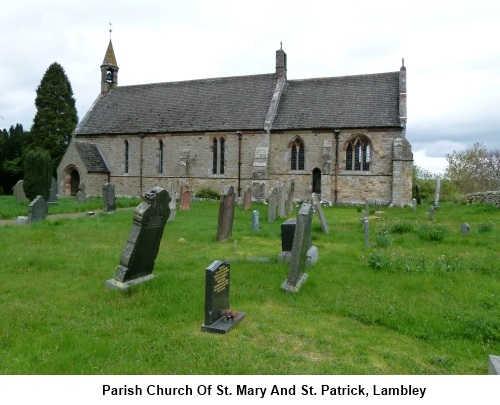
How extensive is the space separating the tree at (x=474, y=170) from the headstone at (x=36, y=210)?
36.0 metres

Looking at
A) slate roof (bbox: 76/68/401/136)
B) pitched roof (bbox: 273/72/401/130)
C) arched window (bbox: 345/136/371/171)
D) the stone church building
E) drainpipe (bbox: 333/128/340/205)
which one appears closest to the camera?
the stone church building

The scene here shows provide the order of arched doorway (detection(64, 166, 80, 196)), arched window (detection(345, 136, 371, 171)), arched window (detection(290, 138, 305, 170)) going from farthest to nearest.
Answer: arched doorway (detection(64, 166, 80, 196))
arched window (detection(290, 138, 305, 170))
arched window (detection(345, 136, 371, 171))

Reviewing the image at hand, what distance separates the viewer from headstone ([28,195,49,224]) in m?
14.1

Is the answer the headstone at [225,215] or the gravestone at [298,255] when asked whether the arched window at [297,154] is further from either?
the gravestone at [298,255]

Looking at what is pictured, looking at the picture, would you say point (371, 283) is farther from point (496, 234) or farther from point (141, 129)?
point (141, 129)

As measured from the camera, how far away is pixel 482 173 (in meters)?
38.7

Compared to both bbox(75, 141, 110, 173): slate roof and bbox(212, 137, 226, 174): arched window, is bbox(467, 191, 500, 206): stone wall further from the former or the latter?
bbox(75, 141, 110, 173): slate roof

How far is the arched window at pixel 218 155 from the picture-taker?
2748 centimetres

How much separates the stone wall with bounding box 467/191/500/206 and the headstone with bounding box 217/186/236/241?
14376 mm

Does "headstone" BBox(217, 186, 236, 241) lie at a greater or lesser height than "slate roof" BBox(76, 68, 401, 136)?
lesser

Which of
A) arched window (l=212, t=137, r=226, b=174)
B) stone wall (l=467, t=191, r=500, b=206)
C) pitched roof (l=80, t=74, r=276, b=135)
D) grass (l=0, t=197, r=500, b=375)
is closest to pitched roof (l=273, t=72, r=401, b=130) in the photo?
pitched roof (l=80, t=74, r=276, b=135)

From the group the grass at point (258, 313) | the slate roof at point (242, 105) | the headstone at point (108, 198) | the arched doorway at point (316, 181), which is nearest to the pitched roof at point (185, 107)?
the slate roof at point (242, 105)

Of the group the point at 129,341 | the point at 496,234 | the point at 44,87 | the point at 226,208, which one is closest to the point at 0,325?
the point at 129,341

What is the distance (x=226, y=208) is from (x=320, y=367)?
24.5 ft
